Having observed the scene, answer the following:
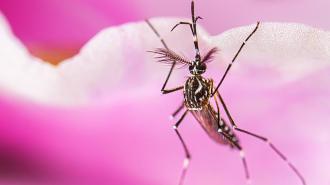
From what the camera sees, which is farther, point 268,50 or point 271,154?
point 271,154

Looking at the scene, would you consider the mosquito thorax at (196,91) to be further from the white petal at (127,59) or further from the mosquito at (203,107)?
the white petal at (127,59)

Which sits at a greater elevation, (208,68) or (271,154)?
(208,68)

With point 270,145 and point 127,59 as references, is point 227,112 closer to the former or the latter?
point 270,145

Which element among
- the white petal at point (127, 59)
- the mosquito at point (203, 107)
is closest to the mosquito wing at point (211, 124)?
the mosquito at point (203, 107)

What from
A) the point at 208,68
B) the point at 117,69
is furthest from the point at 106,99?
the point at 208,68

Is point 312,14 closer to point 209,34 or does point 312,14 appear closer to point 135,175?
point 209,34

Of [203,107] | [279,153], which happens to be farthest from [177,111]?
[279,153]
